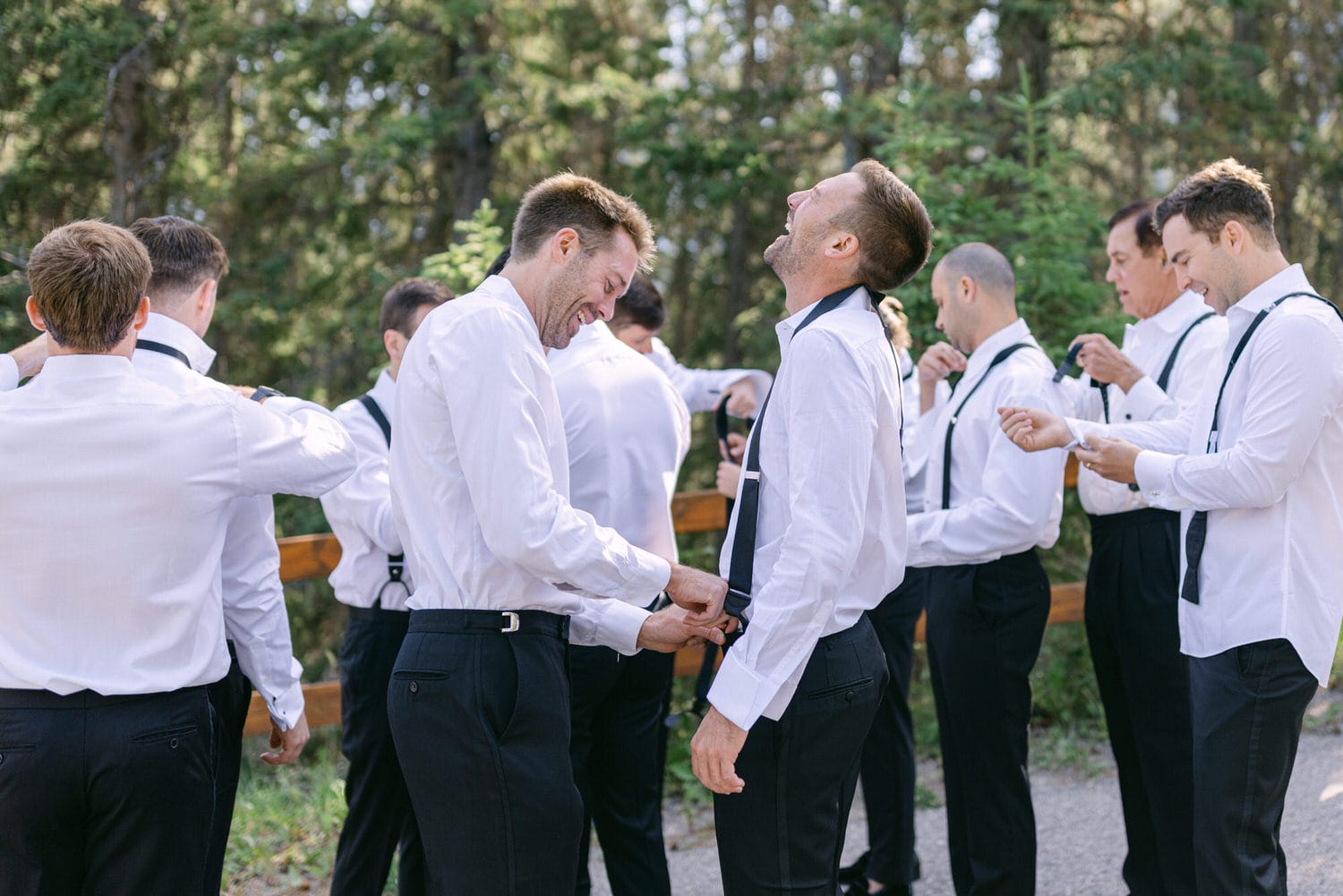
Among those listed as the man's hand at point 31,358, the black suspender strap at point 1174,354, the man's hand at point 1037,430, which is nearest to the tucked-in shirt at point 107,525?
the man's hand at point 31,358

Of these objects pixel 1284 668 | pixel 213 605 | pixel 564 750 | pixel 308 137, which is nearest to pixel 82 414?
pixel 213 605

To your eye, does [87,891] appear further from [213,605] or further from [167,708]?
[213,605]

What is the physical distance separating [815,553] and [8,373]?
214 cm

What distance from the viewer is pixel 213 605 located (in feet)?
9.44

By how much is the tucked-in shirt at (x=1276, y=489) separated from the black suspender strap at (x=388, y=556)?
249 cm

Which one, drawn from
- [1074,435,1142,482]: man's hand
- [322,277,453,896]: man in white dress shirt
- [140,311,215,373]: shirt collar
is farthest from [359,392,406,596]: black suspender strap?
[1074,435,1142,482]: man's hand

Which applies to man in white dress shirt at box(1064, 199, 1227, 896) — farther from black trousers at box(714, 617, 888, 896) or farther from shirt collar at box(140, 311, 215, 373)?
shirt collar at box(140, 311, 215, 373)

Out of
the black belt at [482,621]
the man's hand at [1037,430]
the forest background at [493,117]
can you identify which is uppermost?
the forest background at [493,117]

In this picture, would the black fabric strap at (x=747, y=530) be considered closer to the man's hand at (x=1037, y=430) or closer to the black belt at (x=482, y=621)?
the black belt at (x=482, y=621)

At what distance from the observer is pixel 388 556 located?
411 cm

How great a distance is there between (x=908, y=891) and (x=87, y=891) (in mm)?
3119

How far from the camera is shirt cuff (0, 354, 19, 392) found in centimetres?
302

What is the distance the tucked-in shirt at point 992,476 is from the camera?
3.96 m

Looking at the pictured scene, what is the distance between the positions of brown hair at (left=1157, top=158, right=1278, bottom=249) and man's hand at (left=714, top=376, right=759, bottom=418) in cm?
214
